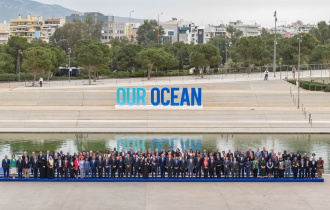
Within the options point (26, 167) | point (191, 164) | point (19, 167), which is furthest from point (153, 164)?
point (19, 167)

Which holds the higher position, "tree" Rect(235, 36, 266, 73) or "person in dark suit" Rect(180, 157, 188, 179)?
"tree" Rect(235, 36, 266, 73)

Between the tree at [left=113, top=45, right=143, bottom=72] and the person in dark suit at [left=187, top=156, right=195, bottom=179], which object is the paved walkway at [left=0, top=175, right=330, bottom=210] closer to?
the person in dark suit at [left=187, top=156, right=195, bottom=179]

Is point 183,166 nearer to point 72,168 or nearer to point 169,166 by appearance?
point 169,166

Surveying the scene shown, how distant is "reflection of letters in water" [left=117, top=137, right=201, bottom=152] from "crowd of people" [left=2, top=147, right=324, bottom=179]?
12686 millimetres

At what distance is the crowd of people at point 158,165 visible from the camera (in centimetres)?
2397

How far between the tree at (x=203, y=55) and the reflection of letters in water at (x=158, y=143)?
1479 inches

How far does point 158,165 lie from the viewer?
2445 centimetres

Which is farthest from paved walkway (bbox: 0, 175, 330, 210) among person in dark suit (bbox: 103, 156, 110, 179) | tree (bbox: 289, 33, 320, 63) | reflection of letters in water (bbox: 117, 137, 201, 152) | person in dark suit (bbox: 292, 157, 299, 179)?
tree (bbox: 289, 33, 320, 63)

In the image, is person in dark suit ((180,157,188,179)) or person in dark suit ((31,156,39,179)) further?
person in dark suit ((180,157,188,179))

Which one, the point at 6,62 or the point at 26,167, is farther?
the point at 6,62

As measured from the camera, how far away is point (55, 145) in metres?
38.3

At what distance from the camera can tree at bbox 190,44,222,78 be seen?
7781 cm

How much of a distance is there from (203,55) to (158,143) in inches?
1592

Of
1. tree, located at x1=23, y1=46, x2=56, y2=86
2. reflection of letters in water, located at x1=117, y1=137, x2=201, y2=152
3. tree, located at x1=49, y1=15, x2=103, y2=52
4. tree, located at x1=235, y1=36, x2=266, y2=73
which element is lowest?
reflection of letters in water, located at x1=117, y1=137, x2=201, y2=152
